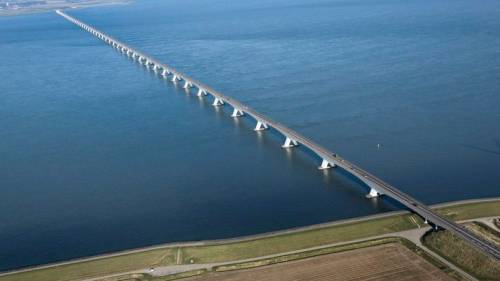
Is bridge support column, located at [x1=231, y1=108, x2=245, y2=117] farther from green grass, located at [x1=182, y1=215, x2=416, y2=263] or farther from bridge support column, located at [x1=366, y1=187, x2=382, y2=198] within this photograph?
green grass, located at [x1=182, y1=215, x2=416, y2=263]

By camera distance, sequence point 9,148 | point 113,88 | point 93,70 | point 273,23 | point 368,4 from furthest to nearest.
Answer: point 368,4
point 273,23
point 93,70
point 113,88
point 9,148

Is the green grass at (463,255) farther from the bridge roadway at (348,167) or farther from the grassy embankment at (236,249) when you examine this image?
the grassy embankment at (236,249)

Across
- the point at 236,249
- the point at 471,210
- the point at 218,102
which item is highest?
the point at 218,102

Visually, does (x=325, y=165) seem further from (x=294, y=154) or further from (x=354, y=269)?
(x=354, y=269)

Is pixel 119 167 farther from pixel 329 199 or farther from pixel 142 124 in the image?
pixel 329 199

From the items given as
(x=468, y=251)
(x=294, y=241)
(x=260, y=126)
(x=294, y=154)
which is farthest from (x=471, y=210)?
(x=260, y=126)

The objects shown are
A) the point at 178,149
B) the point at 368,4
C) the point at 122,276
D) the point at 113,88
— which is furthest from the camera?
the point at 368,4

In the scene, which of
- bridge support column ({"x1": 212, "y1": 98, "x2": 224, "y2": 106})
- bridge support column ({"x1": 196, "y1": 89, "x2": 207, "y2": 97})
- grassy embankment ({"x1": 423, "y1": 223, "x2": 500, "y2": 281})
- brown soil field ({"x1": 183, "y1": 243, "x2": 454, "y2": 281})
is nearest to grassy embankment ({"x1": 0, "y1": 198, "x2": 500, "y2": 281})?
brown soil field ({"x1": 183, "y1": 243, "x2": 454, "y2": 281})

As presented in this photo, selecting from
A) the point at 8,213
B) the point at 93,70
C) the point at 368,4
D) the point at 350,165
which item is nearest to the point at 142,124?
the point at 8,213
